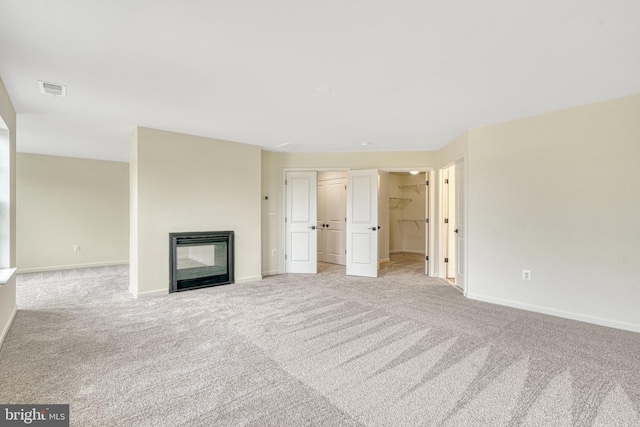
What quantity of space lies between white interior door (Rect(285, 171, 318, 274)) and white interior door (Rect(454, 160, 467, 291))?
2688mm

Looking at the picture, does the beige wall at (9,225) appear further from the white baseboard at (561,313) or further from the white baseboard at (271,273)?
the white baseboard at (561,313)

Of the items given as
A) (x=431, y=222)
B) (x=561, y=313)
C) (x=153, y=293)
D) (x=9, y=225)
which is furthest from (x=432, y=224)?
(x=9, y=225)

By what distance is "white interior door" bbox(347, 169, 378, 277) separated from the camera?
19.7 ft

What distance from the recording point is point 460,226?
5000mm

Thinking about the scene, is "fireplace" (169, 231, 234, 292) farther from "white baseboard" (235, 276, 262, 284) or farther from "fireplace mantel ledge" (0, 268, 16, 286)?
"fireplace mantel ledge" (0, 268, 16, 286)

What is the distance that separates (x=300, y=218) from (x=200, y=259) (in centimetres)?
215

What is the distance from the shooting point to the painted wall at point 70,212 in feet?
21.1

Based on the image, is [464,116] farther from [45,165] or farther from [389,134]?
[45,165]

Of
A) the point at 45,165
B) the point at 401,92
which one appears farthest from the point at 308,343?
the point at 45,165

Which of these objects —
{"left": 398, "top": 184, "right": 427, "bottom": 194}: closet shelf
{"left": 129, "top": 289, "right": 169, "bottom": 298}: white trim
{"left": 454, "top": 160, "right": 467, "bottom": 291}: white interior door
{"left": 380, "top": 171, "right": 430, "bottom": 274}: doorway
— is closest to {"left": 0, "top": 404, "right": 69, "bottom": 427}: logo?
{"left": 129, "top": 289, "right": 169, "bottom": 298}: white trim

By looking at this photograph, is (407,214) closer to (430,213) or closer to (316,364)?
(430,213)

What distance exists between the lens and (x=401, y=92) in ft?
10.3

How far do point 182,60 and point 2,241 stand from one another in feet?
9.46

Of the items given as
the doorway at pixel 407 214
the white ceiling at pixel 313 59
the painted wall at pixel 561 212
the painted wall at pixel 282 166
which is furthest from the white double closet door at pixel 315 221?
the doorway at pixel 407 214
